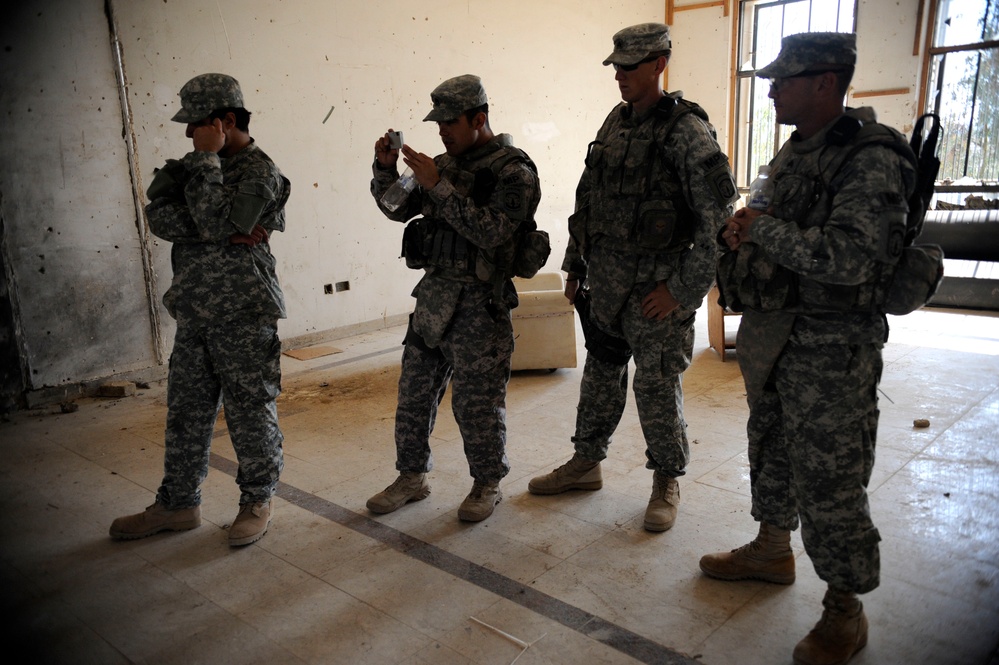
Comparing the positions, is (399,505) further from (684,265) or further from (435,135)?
(435,135)

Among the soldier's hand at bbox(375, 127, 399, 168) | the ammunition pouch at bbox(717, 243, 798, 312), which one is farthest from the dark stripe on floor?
the soldier's hand at bbox(375, 127, 399, 168)

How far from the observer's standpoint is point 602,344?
8.87 feet

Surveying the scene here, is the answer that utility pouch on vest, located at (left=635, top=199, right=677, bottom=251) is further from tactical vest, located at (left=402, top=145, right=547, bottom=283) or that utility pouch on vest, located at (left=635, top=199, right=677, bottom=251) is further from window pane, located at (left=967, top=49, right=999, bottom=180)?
window pane, located at (left=967, top=49, right=999, bottom=180)

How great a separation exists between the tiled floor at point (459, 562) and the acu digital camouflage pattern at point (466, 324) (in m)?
0.34

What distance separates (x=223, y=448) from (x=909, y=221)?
10.2 ft

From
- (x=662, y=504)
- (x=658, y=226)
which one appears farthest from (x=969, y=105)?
(x=662, y=504)

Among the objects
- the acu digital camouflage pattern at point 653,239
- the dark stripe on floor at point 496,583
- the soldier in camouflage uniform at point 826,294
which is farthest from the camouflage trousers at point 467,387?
the soldier in camouflage uniform at point 826,294

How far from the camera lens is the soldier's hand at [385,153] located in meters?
2.54

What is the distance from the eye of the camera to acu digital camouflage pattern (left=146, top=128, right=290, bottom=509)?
2365 millimetres

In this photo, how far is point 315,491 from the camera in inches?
119

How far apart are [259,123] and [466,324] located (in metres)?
3.39

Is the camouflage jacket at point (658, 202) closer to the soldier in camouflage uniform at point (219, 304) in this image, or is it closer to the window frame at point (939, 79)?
the soldier in camouflage uniform at point (219, 304)

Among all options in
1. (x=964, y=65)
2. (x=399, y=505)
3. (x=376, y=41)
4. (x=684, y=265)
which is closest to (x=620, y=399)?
(x=684, y=265)

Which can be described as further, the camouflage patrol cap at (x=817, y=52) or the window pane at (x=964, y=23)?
the window pane at (x=964, y=23)
